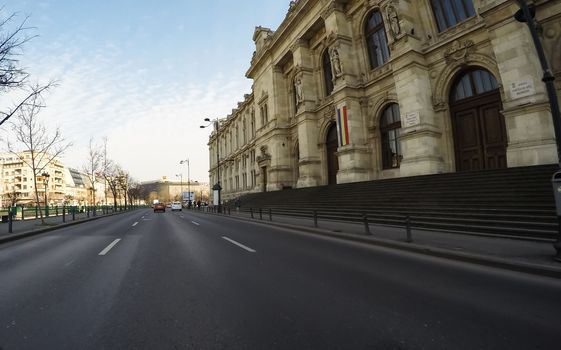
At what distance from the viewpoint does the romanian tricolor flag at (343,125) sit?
23734 millimetres

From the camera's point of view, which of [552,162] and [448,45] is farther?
[448,45]

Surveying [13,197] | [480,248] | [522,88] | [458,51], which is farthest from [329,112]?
[13,197]

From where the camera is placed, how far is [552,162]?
1202 centimetres

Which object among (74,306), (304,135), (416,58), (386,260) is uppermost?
(416,58)

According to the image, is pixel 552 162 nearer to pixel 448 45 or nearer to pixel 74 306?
pixel 448 45

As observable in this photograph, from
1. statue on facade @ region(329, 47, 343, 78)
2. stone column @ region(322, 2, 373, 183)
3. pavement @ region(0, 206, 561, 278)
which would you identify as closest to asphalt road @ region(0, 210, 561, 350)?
pavement @ region(0, 206, 561, 278)

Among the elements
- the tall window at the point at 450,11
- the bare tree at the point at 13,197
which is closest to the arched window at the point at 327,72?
the tall window at the point at 450,11

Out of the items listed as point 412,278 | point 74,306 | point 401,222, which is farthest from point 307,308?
point 401,222

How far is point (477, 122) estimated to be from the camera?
17062 mm

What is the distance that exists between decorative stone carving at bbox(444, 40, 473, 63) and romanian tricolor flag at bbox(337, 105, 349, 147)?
308 inches

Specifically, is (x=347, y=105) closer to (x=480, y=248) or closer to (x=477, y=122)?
(x=477, y=122)

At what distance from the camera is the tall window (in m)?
17.8

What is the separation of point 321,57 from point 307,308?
100.0 feet

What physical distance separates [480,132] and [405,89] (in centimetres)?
493
